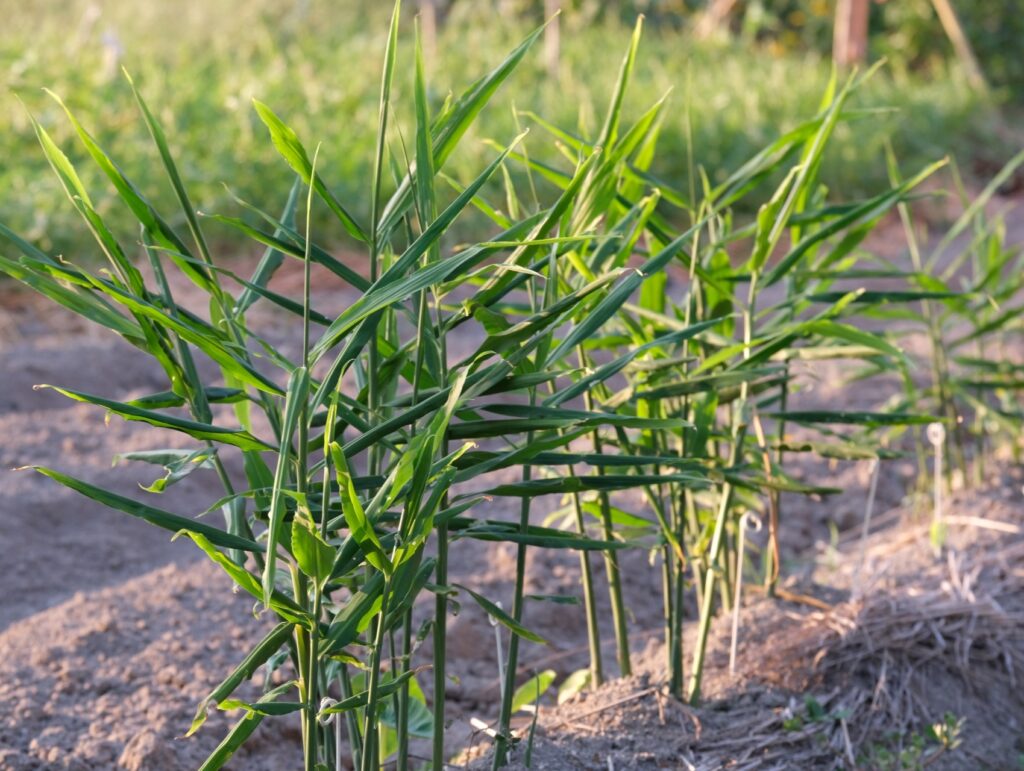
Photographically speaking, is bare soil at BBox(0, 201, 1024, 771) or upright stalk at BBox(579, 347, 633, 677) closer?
Result: upright stalk at BBox(579, 347, 633, 677)

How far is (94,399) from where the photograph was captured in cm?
94

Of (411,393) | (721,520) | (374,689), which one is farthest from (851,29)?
(374,689)

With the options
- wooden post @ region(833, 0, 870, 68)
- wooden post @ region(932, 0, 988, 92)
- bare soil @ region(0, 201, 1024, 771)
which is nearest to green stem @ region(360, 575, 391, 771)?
bare soil @ region(0, 201, 1024, 771)

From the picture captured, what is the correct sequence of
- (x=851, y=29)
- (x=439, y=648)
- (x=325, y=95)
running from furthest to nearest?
(x=851, y=29)
(x=325, y=95)
(x=439, y=648)

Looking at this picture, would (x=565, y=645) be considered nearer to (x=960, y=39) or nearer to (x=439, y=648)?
(x=439, y=648)

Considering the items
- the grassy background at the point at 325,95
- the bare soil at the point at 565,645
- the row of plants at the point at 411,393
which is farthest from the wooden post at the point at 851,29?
the row of plants at the point at 411,393

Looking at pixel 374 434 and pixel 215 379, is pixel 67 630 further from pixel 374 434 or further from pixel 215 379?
pixel 215 379

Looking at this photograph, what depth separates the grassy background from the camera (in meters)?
4.34

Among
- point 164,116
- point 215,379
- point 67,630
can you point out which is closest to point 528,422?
point 67,630

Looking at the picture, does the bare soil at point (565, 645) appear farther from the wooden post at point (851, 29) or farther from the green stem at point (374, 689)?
the wooden post at point (851, 29)

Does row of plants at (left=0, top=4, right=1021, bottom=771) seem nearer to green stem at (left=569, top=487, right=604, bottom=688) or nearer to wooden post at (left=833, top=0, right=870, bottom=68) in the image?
green stem at (left=569, top=487, right=604, bottom=688)

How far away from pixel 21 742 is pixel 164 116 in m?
3.62

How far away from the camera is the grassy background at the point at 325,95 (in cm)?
434

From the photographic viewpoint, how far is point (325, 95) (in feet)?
18.5
